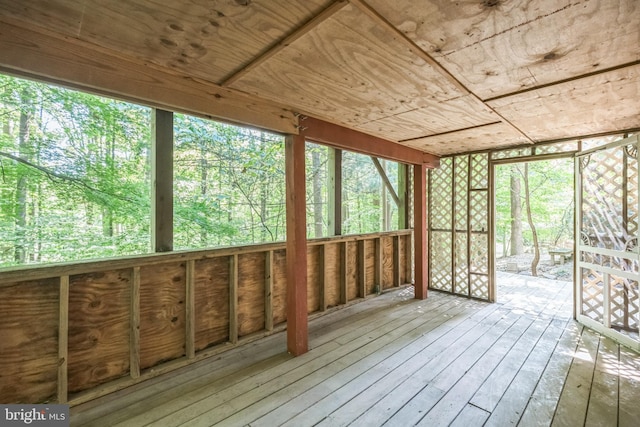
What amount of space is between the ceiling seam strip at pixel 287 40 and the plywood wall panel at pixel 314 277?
219 cm

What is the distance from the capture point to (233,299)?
261 centimetres

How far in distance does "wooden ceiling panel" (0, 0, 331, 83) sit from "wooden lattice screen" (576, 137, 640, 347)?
3.51 metres

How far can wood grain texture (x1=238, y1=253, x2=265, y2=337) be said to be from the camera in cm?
274

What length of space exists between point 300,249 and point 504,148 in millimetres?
3334

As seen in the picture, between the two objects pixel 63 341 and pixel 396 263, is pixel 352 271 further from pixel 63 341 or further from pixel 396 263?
pixel 63 341

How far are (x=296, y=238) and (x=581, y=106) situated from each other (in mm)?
2645

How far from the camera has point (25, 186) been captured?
10.2 feet

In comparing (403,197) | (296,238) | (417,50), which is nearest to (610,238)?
(403,197)

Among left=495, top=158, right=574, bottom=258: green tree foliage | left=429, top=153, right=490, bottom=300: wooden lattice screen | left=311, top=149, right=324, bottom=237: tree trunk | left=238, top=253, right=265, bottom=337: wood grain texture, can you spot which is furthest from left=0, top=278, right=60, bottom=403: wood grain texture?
left=495, top=158, right=574, bottom=258: green tree foliage

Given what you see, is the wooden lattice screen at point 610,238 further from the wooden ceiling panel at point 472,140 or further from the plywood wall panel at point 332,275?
the plywood wall panel at point 332,275

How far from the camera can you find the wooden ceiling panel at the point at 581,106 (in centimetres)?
183

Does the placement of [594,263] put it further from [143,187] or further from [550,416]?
[143,187]

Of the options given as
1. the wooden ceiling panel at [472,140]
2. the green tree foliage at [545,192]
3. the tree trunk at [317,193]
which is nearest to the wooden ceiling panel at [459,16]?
the wooden ceiling panel at [472,140]

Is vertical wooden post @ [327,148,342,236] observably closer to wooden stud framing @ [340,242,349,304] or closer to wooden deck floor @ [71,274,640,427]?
wooden stud framing @ [340,242,349,304]
